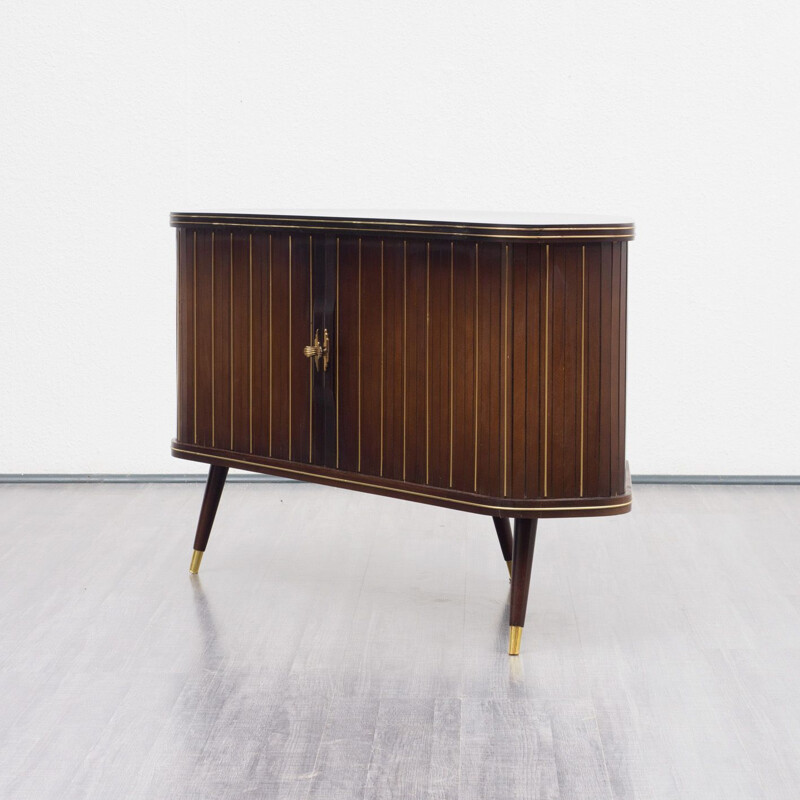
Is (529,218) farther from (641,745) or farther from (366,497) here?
(366,497)

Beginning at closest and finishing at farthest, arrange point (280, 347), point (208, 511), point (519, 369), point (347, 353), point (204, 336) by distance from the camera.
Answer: point (519, 369)
point (347, 353)
point (280, 347)
point (204, 336)
point (208, 511)

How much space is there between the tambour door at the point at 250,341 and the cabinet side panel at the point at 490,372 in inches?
16.0

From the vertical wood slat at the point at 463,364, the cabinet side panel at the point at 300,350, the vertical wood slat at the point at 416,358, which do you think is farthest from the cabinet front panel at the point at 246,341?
the vertical wood slat at the point at 463,364

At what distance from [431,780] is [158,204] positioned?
2.56 metres

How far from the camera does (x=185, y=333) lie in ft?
9.69

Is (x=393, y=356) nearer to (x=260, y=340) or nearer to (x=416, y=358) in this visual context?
(x=416, y=358)

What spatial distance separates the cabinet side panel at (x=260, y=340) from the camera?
2758 mm

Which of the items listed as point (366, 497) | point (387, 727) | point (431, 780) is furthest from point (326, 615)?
point (366, 497)

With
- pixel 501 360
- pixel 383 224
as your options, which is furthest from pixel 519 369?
pixel 383 224

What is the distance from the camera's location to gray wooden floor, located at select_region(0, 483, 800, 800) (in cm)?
202

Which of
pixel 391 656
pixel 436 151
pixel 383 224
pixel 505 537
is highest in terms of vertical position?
pixel 436 151

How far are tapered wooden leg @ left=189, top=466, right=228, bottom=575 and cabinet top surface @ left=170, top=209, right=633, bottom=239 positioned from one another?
63 centimetres

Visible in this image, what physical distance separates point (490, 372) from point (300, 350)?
495 mm

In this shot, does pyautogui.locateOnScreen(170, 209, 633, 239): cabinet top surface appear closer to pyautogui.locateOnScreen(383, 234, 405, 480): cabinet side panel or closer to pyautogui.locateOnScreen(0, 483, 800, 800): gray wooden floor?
pyautogui.locateOnScreen(383, 234, 405, 480): cabinet side panel
